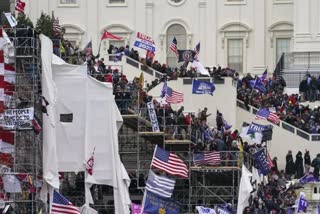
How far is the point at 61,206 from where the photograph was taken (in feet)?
443

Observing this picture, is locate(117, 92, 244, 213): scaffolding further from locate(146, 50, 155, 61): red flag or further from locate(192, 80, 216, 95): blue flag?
locate(146, 50, 155, 61): red flag

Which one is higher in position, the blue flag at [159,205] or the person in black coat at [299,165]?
the person in black coat at [299,165]

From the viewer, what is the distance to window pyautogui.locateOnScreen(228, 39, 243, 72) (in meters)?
179

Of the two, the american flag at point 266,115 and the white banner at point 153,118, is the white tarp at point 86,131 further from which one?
the american flag at point 266,115

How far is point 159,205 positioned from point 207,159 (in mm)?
4819

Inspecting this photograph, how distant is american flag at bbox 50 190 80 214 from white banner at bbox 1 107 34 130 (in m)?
4.43

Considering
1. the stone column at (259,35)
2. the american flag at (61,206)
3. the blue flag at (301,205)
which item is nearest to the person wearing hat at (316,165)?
the blue flag at (301,205)

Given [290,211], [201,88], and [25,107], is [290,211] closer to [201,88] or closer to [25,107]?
[201,88]

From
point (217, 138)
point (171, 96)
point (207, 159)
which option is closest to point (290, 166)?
point (171, 96)

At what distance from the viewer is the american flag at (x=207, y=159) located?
146 meters

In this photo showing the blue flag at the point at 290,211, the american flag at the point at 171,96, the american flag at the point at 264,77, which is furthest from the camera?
the american flag at the point at 264,77

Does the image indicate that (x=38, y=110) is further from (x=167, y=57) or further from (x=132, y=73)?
(x=167, y=57)

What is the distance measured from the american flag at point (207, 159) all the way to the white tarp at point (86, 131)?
17.5 ft

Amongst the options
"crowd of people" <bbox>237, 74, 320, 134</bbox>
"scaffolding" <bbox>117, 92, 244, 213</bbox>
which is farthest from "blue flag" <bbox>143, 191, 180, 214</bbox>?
"crowd of people" <bbox>237, 74, 320, 134</bbox>
